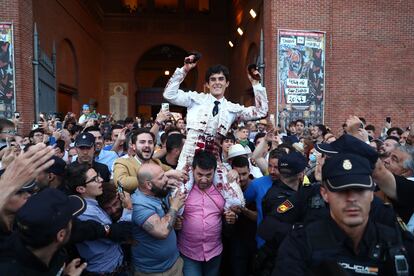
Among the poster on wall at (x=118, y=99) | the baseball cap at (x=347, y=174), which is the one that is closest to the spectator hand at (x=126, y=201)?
the baseball cap at (x=347, y=174)

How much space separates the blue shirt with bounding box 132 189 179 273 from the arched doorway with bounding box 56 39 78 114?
14.5 meters

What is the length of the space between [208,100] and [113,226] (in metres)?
1.77

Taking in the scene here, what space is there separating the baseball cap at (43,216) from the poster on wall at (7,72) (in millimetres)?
10540

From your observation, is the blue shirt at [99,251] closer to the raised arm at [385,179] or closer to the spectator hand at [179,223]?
the spectator hand at [179,223]

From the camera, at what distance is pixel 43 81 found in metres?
12.9

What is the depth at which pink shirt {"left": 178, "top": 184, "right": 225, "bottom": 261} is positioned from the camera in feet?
11.8

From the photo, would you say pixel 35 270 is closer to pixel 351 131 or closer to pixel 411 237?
pixel 411 237

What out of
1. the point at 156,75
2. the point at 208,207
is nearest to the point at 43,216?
the point at 208,207

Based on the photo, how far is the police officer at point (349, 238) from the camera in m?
1.92

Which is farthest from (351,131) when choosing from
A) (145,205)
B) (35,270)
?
(35,270)

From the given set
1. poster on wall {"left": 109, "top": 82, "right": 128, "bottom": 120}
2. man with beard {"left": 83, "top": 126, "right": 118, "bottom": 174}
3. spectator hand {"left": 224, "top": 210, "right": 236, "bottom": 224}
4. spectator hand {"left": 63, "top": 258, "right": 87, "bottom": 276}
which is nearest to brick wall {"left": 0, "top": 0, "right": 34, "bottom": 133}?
man with beard {"left": 83, "top": 126, "right": 118, "bottom": 174}

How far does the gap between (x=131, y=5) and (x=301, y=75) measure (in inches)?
621

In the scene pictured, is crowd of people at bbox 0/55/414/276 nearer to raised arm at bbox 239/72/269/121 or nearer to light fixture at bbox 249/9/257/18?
raised arm at bbox 239/72/269/121

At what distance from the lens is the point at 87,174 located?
3.24m
